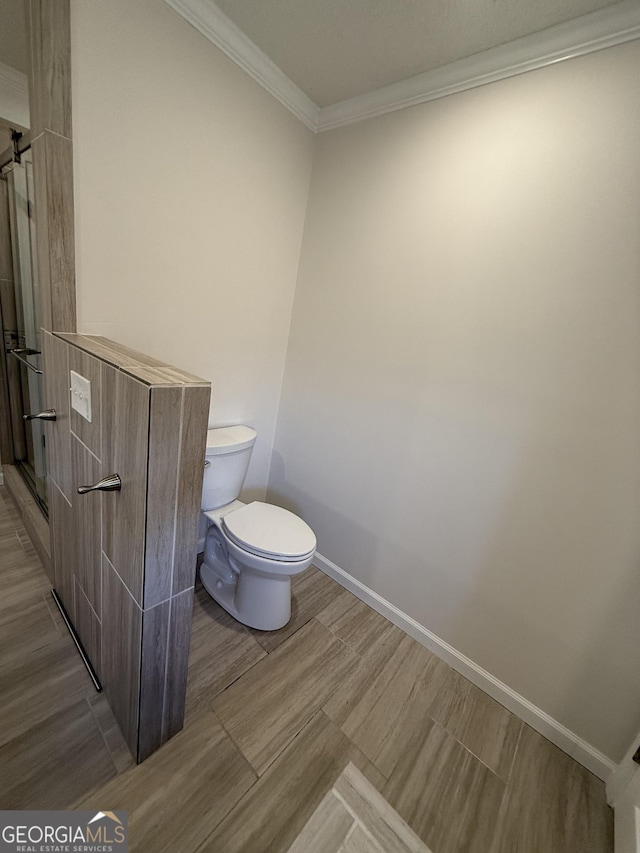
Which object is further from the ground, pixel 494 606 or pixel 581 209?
pixel 581 209

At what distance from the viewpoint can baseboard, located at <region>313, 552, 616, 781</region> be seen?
115cm

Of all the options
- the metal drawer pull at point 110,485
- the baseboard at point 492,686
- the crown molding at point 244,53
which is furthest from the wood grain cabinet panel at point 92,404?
the baseboard at point 492,686

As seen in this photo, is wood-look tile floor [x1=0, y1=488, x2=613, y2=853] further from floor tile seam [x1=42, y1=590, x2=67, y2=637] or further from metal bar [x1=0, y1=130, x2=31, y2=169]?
metal bar [x1=0, y1=130, x2=31, y2=169]

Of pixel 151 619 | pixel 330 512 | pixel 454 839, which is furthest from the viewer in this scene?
pixel 330 512

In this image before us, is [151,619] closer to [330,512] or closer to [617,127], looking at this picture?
[330,512]

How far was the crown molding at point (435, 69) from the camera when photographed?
948 mm

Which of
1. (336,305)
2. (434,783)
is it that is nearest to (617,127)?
(336,305)

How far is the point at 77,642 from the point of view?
4.15 ft

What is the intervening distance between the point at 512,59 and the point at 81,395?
1.79 m

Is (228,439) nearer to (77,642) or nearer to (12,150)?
(77,642)

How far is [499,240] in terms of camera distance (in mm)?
1182

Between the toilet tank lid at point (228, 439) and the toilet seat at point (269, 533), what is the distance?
0.31 metres

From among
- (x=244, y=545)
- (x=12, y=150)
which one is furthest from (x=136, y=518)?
(x=12, y=150)

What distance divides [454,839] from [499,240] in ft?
6.29
